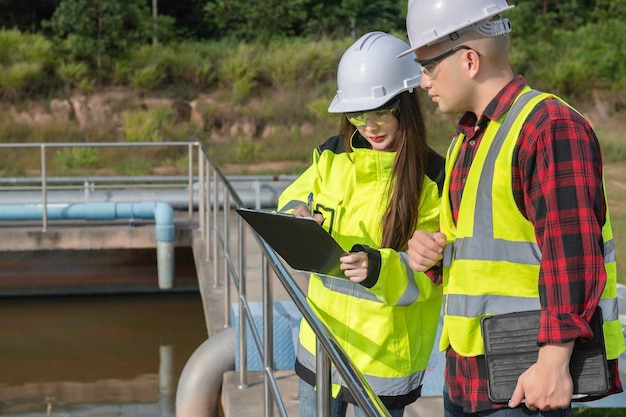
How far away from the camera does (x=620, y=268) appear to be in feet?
27.6

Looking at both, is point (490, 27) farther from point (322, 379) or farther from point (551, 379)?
point (322, 379)

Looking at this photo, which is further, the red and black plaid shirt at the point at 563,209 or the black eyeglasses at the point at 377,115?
the black eyeglasses at the point at 377,115

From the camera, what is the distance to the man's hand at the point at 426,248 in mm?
2092

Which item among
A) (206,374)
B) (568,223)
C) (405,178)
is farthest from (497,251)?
(206,374)

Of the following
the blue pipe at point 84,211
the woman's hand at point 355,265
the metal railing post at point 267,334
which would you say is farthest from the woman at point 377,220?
the blue pipe at point 84,211

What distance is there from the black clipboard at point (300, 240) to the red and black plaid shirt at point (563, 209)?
50 centimetres

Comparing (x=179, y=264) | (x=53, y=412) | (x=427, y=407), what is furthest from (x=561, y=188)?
(x=179, y=264)

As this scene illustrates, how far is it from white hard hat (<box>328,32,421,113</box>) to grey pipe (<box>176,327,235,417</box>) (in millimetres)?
2751

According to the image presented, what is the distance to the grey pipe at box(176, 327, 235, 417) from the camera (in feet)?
17.2

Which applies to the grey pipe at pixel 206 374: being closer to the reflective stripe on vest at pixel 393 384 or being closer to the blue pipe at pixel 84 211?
the reflective stripe on vest at pixel 393 384

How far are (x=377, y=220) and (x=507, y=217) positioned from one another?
663 mm

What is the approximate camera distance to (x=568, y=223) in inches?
68.4

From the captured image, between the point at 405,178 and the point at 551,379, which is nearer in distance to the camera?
the point at 551,379

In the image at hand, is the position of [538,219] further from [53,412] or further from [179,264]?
[179,264]
